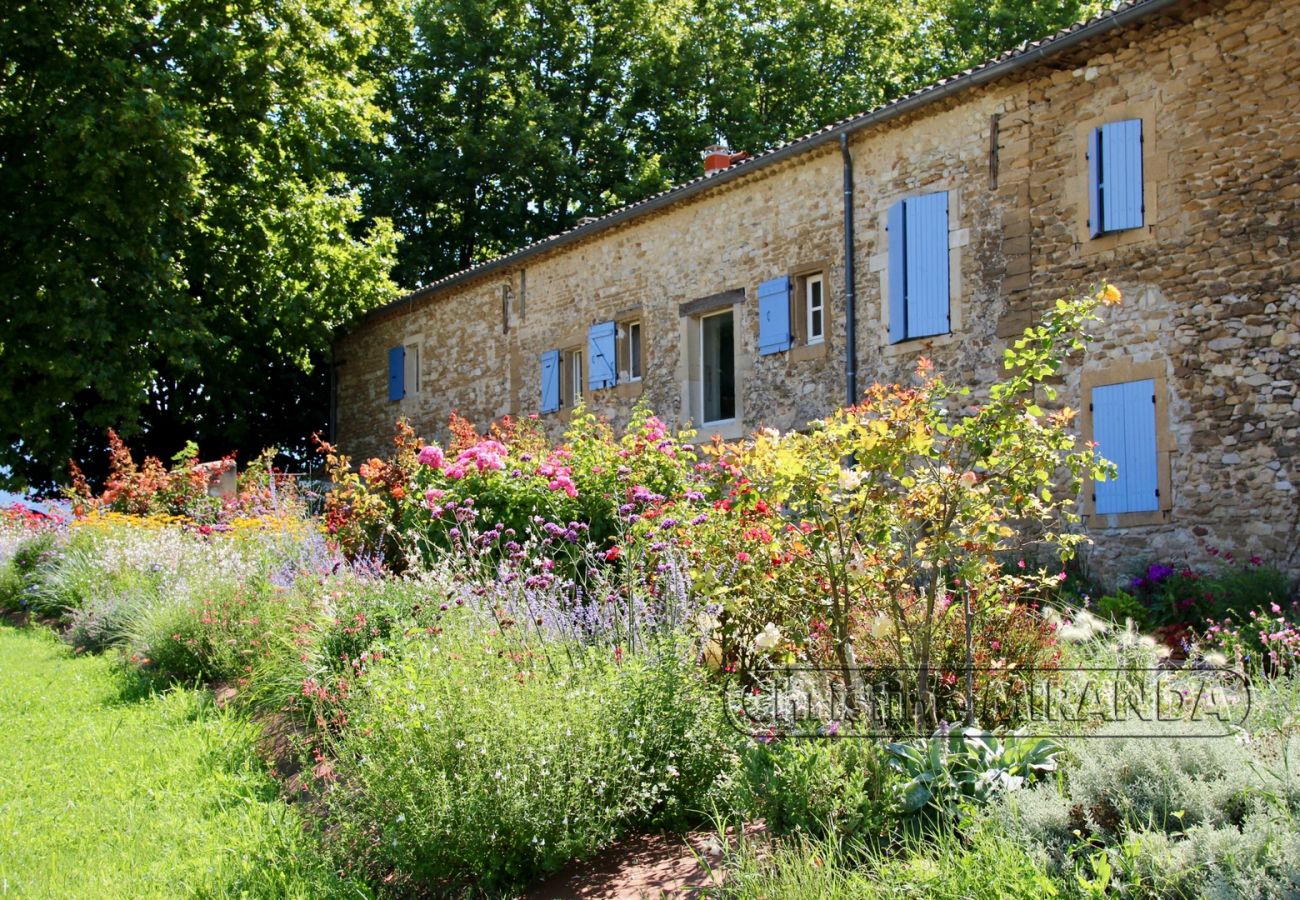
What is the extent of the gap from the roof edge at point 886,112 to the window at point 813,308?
1537mm

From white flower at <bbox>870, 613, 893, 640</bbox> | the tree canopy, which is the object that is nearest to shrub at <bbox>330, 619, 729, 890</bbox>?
white flower at <bbox>870, 613, 893, 640</bbox>

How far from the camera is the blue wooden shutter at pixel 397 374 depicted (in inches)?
861

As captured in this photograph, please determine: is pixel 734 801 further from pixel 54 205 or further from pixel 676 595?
pixel 54 205

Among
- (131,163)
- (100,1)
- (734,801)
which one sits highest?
(100,1)

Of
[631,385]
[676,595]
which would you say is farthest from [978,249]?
[676,595]

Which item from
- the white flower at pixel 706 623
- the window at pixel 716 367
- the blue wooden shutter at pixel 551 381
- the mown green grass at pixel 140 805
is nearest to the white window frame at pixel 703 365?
the window at pixel 716 367

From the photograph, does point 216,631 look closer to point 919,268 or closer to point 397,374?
point 919,268

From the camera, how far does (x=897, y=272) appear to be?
12.8 meters

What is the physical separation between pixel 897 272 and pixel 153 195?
432 inches

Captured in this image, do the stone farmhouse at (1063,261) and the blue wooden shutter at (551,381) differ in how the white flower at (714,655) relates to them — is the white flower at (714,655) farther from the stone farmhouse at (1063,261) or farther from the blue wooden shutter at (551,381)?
the blue wooden shutter at (551,381)

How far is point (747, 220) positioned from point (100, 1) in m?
10.4

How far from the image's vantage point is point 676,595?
543 centimetres

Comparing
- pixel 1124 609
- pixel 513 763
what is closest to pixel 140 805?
pixel 513 763

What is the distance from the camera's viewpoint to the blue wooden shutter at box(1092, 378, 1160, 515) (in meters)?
10.4
